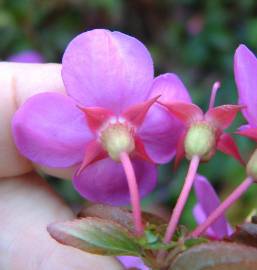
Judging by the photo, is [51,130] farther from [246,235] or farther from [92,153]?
[246,235]

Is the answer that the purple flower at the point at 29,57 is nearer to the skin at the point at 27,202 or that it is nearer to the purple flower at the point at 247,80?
the skin at the point at 27,202

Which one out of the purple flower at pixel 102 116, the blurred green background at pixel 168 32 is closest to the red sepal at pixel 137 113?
the purple flower at pixel 102 116

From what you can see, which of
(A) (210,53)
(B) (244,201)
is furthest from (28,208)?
(A) (210,53)

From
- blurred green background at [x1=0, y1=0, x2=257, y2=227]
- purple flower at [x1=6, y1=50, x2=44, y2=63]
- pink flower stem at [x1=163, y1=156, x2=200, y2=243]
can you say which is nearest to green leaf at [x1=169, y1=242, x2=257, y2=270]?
pink flower stem at [x1=163, y1=156, x2=200, y2=243]

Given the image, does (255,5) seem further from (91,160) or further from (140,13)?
(91,160)

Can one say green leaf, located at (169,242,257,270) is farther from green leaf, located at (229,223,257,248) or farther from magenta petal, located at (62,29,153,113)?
magenta petal, located at (62,29,153,113)
